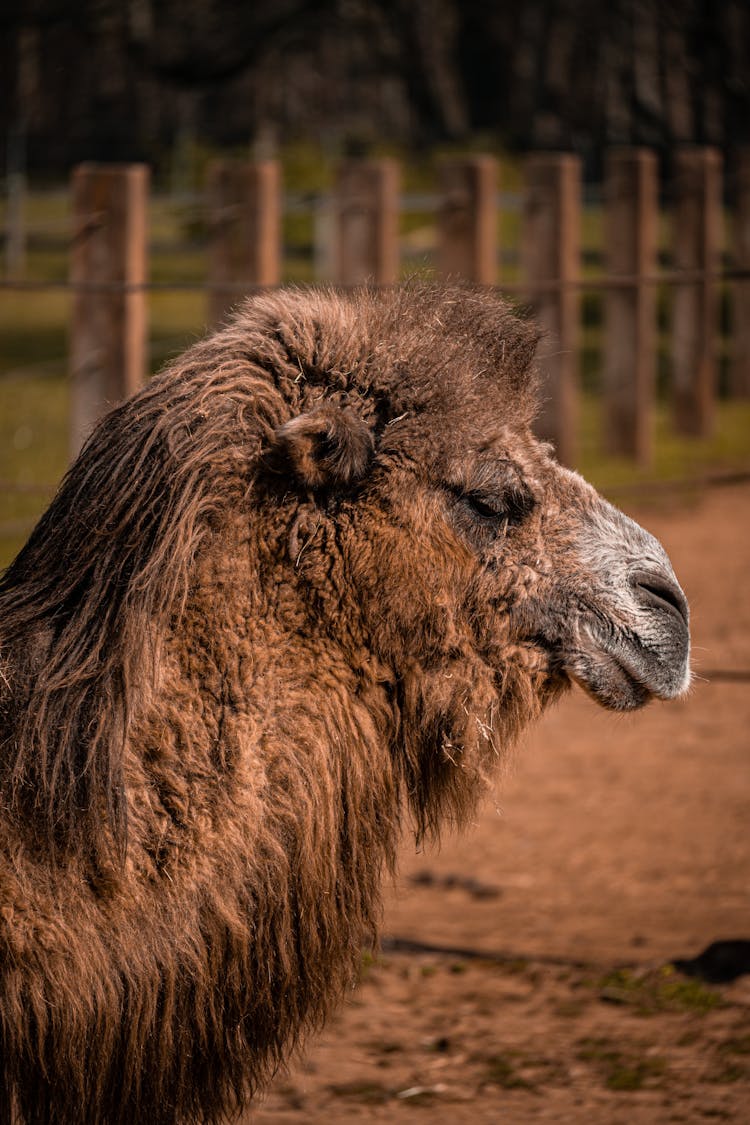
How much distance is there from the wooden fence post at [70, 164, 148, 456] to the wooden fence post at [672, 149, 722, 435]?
531cm

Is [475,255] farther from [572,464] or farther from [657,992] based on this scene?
[657,992]

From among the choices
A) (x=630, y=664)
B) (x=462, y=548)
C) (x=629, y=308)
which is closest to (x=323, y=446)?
(x=462, y=548)

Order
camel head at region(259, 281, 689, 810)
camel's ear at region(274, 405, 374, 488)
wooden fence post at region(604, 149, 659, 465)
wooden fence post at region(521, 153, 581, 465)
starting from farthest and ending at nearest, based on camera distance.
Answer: wooden fence post at region(604, 149, 659, 465), wooden fence post at region(521, 153, 581, 465), camel head at region(259, 281, 689, 810), camel's ear at region(274, 405, 374, 488)

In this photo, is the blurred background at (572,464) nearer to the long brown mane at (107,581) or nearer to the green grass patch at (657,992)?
the green grass patch at (657,992)

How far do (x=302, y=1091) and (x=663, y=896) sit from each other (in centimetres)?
195

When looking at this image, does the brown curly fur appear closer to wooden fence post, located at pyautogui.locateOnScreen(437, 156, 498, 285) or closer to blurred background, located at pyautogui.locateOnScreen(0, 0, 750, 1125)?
blurred background, located at pyautogui.locateOnScreen(0, 0, 750, 1125)

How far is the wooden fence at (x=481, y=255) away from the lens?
8977 mm

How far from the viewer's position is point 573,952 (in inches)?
210

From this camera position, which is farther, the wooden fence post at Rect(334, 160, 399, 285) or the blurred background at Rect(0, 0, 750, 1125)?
the wooden fence post at Rect(334, 160, 399, 285)

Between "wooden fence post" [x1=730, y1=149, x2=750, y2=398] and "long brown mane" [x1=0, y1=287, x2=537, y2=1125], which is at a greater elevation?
"wooden fence post" [x1=730, y1=149, x2=750, y2=398]

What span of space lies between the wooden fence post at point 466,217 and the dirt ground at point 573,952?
355 cm

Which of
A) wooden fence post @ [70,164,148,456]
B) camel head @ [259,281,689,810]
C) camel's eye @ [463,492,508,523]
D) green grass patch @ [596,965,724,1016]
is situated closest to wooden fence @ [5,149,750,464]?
wooden fence post @ [70,164,148,456]

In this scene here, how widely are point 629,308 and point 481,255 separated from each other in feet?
6.49

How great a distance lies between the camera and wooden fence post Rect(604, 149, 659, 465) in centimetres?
1174
